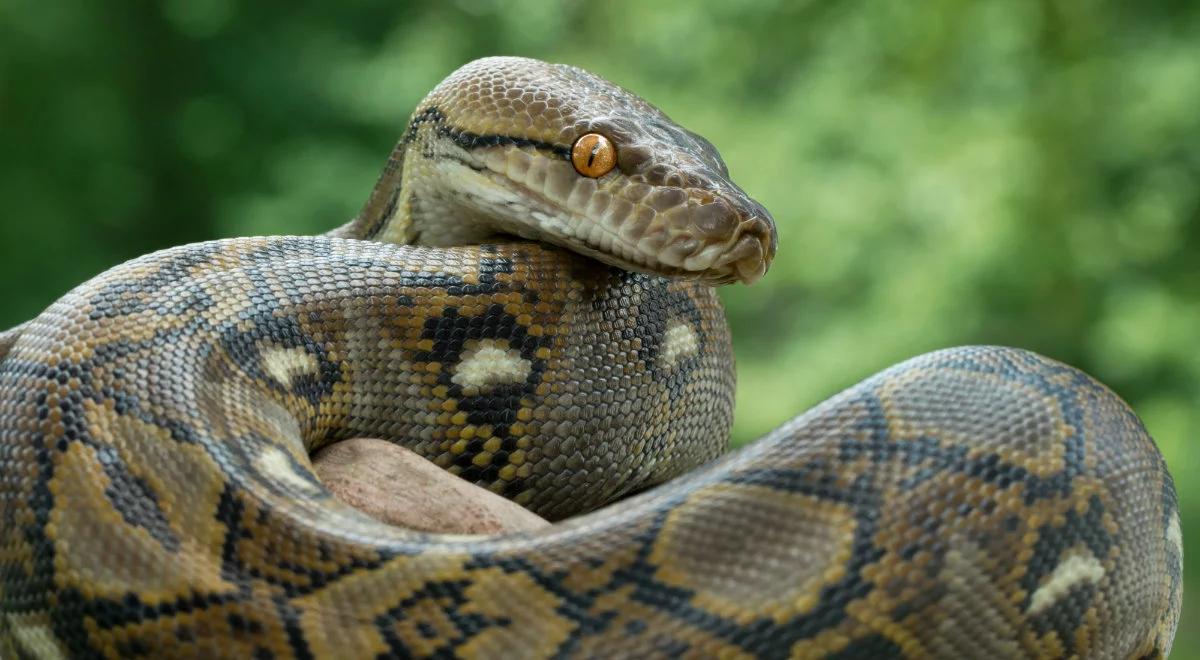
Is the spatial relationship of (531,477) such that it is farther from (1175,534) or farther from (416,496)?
(1175,534)

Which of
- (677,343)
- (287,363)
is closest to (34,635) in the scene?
(287,363)

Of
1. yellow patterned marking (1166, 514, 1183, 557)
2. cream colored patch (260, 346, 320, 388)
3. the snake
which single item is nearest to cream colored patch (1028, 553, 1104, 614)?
the snake

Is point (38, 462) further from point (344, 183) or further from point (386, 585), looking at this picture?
point (344, 183)

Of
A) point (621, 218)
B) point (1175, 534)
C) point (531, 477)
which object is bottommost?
point (531, 477)

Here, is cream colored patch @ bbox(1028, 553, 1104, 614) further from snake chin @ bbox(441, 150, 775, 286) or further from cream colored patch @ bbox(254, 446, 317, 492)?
cream colored patch @ bbox(254, 446, 317, 492)

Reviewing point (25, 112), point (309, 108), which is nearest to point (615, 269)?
point (309, 108)

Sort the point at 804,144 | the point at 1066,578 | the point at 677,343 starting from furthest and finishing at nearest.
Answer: the point at 804,144, the point at 677,343, the point at 1066,578

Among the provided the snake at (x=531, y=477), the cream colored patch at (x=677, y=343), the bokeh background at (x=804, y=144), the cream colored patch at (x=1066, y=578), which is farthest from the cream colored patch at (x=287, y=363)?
the bokeh background at (x=804, y=144)
